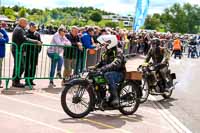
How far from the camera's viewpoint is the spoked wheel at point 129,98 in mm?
9406

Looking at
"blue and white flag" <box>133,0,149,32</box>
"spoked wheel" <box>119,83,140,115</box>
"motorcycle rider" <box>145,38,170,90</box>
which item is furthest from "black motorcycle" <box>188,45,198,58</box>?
"spoked wheel" <box>119,83,140,115</box>

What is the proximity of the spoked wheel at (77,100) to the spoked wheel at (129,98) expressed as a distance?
826mm

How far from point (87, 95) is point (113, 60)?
2.99ft

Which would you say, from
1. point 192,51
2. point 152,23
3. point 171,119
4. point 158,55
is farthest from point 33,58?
point 152,23

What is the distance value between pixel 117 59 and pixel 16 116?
85.1 inches

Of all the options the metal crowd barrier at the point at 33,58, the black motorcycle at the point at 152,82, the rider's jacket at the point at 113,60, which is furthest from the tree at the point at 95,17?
the rider's jacket at the point at 113,60

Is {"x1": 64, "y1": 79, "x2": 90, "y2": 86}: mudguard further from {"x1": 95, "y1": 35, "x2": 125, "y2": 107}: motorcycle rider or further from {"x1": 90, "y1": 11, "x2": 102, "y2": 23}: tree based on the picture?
{"x1": 90, "y1": 11, "x2": 102, "y2": 23}: tree

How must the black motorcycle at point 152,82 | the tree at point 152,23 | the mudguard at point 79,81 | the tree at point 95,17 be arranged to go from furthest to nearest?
the tree at point 95,17, the tree at point 152,23, the black motorcycle at point 152,82, the mudguard at point 79,81

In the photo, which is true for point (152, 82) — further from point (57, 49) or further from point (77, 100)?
point (77, 100)

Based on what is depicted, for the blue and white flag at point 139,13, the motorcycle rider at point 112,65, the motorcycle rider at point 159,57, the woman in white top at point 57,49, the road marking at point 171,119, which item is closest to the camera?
the road marking at point 171,119

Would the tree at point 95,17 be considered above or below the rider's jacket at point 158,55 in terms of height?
above

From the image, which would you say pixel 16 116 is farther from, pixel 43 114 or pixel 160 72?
pixel 160 72

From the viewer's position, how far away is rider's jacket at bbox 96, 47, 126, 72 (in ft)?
29.7

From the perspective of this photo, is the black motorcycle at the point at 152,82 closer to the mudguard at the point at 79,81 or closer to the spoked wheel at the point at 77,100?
the spoked wheel at the point at 77,100
